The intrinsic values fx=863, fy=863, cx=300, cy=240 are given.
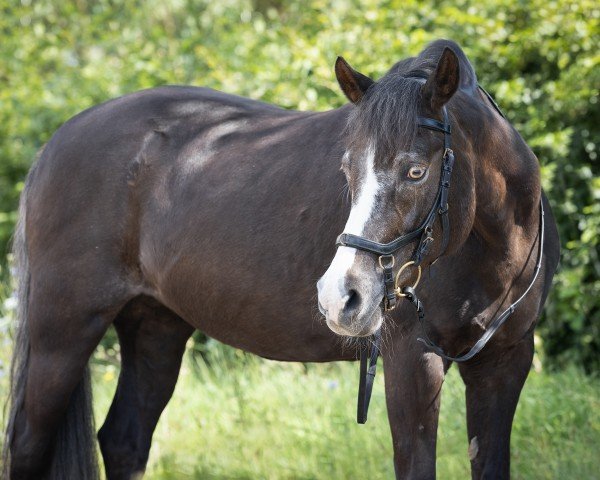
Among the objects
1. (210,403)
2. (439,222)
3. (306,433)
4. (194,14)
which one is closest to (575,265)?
(306,433)

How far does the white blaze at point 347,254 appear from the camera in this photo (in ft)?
7.99

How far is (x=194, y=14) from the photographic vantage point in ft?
37.1

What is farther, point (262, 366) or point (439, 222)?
point (262, 366)

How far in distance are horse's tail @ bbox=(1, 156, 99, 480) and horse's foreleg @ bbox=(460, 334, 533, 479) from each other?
1770 millimetres

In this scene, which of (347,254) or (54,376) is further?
(54,376)

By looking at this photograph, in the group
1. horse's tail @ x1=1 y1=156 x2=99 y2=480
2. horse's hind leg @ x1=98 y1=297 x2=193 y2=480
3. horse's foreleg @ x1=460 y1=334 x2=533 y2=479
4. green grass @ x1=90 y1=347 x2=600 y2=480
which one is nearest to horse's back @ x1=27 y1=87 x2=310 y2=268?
horse's tail @ x1=1 y1=156 x2=99 y2=480

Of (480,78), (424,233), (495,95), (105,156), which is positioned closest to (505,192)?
(424,233)

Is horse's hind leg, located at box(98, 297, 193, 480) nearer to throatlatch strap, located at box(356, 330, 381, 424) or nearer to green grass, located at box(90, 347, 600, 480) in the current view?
green grass, located at box(90, 347, 600, 480)

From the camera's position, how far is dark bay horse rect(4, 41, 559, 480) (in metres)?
2.62

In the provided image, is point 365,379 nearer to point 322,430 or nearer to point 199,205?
point 199,205

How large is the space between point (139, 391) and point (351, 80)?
6.80 ft

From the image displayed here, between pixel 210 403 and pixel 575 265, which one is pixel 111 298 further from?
pixel 575 265

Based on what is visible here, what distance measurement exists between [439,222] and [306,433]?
2.47 meters

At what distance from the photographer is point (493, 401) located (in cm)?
325
